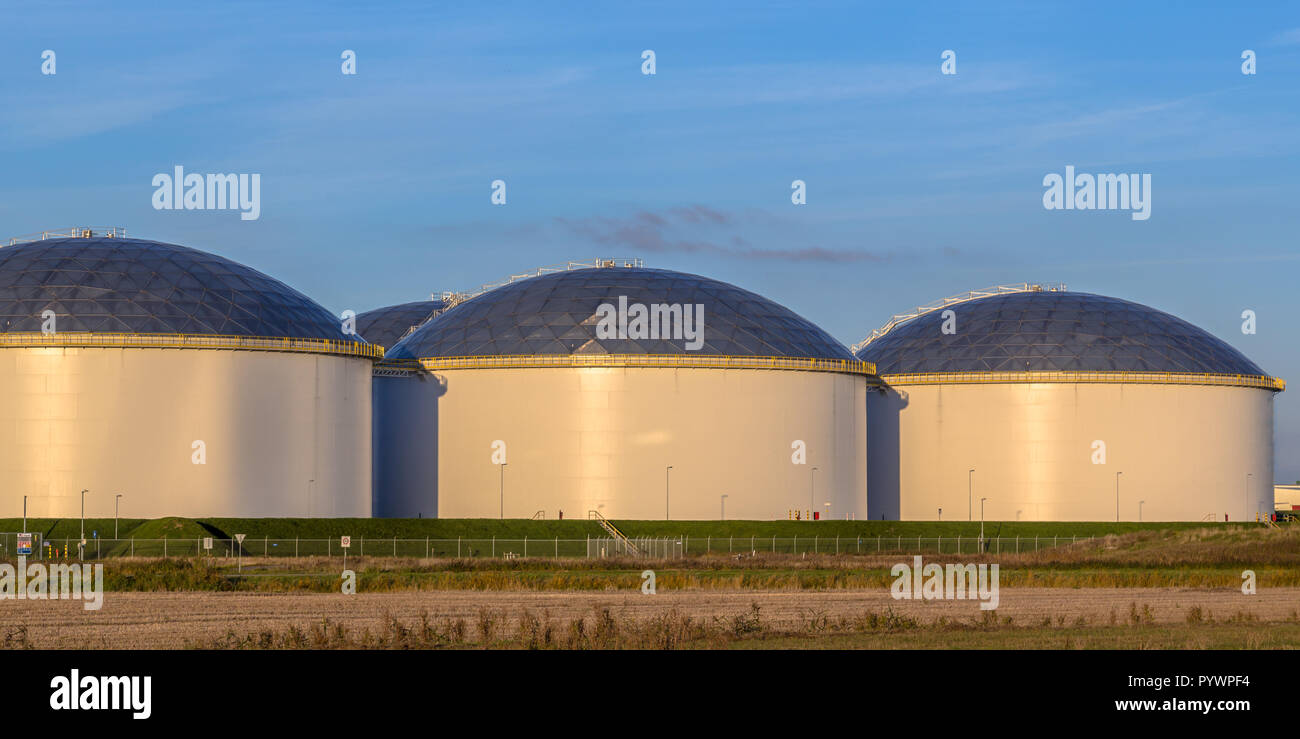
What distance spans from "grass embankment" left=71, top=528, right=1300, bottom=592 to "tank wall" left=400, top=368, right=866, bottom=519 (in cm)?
1633

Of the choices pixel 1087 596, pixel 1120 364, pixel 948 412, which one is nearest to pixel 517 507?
pixel 948 412

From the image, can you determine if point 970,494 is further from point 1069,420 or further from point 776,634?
point 776,634

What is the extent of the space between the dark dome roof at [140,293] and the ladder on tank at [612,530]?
16034 millimetres

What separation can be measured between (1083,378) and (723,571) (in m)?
46.5

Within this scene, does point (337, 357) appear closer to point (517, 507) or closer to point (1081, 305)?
point (517, 507)

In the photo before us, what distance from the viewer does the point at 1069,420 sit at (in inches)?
3851

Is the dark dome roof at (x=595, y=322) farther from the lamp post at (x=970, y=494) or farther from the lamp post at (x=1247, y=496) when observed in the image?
the lamp post at (x=1247, y=496)

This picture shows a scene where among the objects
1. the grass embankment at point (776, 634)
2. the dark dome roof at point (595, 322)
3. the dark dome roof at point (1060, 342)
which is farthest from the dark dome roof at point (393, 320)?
the grass embankment at point (776, 634)

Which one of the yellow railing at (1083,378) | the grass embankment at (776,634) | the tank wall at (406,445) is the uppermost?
the yellow railing at (1083,378)

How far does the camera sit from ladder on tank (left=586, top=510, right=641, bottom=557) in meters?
78.4

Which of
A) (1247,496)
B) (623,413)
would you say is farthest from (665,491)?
(1247,496)

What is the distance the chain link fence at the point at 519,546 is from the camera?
217ft

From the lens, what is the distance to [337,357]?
271 ft
